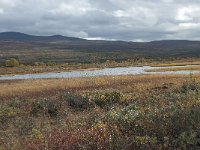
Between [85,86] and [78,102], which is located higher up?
[78,102]

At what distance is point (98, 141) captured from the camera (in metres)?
9.21

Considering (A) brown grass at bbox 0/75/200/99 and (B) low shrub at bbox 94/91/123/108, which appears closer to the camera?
(B) low shrub at bbox 94/91/123/108

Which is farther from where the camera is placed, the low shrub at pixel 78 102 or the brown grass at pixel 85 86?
the brown grass at pixel 85 86

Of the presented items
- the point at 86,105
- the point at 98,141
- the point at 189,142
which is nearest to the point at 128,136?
the point at 98,141

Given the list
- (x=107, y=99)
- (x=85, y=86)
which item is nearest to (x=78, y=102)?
(x=107, y=99)

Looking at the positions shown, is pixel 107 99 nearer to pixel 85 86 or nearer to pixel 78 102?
pixel 78 102

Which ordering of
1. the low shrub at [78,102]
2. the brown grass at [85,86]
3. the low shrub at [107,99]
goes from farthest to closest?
1. the brown grass at [85,86]
2. the low shrub at [107,99]
3. the low shrub at [78,102]

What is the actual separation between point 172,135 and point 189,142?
34.1 inches

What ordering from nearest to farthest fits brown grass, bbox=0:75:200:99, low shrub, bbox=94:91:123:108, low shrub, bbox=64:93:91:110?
low shrub, bbox=64:93:91:110
low shrub, bbox=94:91:123:108
brown grass, bbox=0:75:200:99

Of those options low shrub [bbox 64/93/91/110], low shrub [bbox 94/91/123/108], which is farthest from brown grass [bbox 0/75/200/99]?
low shrub [bbox 64/93/91/110]

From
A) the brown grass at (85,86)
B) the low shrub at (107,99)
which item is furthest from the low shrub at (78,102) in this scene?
the brown grass at (85,86)

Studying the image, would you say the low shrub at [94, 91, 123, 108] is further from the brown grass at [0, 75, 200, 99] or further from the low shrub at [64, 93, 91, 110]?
the brown grass at [0, 75, 200, 99]

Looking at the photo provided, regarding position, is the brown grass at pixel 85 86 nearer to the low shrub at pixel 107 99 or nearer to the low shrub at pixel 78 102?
the low shrub at pixel 107 99

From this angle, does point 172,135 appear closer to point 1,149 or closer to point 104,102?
point 1,149
